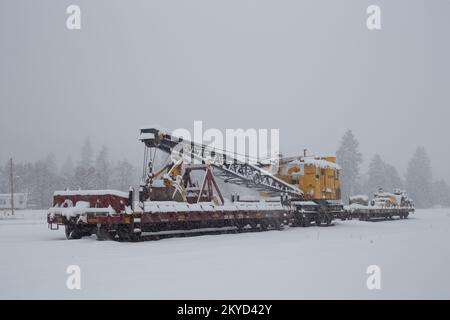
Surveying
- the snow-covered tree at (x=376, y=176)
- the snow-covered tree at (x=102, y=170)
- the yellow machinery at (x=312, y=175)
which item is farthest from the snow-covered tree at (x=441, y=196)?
the yellow machinery at (x=312, y=175)

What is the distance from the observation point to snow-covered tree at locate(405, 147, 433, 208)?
3083 inches

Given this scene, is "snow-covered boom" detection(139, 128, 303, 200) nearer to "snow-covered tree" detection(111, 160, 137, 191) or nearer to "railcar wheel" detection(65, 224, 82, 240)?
"railcar wheel" detection(65, 224, 82, 240)

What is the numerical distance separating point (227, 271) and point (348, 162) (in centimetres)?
5744

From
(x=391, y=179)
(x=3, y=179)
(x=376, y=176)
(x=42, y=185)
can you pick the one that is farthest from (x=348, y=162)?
(x=3, y=179)

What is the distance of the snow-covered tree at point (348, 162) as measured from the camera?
62.1 m

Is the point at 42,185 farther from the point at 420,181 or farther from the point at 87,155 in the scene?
the point at 420,181

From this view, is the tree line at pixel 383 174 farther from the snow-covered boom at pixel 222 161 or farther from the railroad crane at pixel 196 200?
the snow-covered boom at pixel 222 161

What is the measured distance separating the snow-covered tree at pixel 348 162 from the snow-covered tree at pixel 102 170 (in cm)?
3492

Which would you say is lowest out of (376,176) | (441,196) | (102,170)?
(441,196)

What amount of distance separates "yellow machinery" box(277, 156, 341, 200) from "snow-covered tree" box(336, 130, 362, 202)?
3847 cm

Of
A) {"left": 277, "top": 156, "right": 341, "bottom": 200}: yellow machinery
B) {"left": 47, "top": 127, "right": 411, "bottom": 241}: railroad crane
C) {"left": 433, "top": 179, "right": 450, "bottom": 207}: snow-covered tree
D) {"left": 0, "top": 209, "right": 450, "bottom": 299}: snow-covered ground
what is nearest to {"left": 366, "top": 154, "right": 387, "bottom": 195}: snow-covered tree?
{"left": 433, "top": 179, "right": 450, "bottom": 207}: snow-covered tree

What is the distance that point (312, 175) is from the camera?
75.4 ft

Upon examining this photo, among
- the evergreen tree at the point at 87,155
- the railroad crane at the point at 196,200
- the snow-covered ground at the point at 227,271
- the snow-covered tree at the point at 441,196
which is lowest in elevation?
the snow-covered tree at the point at 441,196
